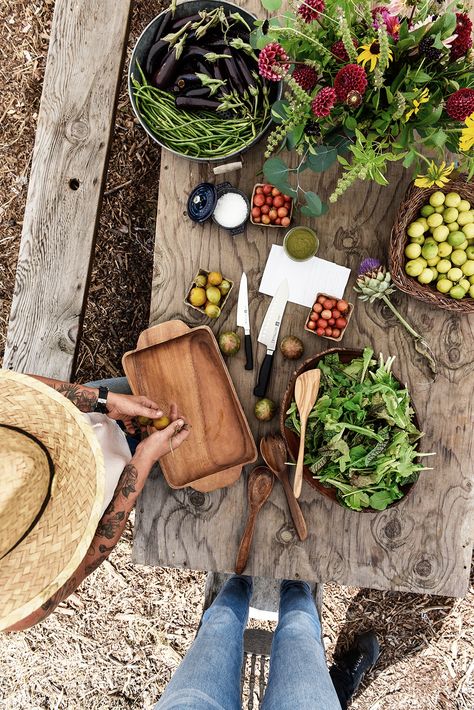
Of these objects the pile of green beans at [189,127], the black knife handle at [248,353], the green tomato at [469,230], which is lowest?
the black knife handle at [248,353]

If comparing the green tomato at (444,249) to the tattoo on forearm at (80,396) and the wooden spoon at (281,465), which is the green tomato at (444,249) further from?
the tattoo on forearm at (80,396)

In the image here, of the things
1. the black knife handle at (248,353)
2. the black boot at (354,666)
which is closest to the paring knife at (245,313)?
the black knife handle at (248,353)

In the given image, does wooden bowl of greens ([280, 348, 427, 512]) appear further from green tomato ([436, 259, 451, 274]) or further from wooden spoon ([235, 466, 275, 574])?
green tomato ([436, 259, 451, 274])

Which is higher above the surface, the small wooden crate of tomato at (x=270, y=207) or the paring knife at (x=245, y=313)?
the small wooden crate of tomato at (x=270, y=207)

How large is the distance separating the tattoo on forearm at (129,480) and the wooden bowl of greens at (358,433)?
576 millimetres

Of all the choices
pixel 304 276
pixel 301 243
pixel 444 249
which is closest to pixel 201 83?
pixel 301 243

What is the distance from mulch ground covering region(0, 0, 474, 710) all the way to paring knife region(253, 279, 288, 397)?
49.9 inches

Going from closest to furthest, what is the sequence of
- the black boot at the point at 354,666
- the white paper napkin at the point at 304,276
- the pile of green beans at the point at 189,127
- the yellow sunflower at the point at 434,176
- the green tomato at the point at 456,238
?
the yellow sunflower at the point at 434,176, the green tomato at the point at 456,238, the pile of green beans at the point at 189,127, the white paper napkin at the point at 304,276, the black boot at the point at 354,666

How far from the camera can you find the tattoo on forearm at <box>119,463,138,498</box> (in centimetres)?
186

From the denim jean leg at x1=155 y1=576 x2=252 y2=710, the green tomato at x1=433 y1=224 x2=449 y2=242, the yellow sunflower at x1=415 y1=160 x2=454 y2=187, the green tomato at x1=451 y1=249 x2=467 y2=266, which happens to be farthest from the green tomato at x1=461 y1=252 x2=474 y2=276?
the denim jean leg at x1=155 y1=576 x2=252 y2=710

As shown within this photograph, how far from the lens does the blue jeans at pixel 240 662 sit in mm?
1839

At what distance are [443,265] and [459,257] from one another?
0.18ft

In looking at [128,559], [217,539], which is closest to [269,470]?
[217,539]

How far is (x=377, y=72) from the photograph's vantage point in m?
1.27
